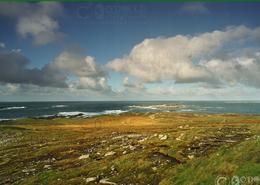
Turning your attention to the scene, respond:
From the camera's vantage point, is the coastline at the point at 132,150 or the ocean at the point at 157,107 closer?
the coastline at the point at 132,150

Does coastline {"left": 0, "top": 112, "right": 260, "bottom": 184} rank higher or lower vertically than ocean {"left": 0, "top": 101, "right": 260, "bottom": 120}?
lower

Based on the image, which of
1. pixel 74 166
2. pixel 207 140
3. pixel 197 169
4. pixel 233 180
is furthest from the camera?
pixel 207 140

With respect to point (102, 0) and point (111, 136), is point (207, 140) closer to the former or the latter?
point (111, 136)

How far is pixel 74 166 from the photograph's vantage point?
37.4 ft

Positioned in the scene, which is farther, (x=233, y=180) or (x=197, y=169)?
(x=197, y=169)

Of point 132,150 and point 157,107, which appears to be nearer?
point 132,150

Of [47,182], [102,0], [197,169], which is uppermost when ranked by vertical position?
[102,0]

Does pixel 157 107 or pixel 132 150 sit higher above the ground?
pixel 157 107

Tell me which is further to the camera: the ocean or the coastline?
the ocean

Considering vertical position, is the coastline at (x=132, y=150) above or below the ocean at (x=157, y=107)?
below

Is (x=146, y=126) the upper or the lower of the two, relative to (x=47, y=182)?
upper

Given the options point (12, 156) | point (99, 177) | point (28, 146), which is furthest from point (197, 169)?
point (28, 146)

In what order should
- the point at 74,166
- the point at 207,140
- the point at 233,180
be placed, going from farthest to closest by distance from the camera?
the point at 207,140 → the point at 74,166 → the point at 233,180

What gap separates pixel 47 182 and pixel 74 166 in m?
1.56
